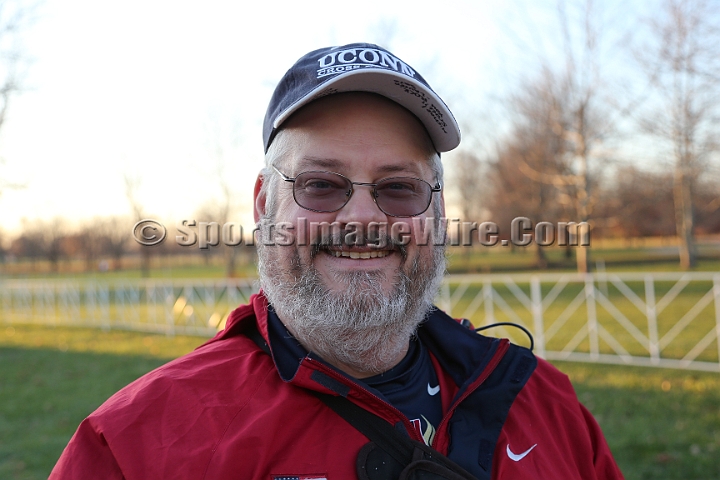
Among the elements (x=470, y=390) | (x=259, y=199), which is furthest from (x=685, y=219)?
(x=259, y=199)

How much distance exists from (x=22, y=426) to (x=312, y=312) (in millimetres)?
6036

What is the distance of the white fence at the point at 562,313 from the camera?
8.79 meters

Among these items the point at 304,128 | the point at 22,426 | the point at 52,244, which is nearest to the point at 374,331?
the point at 304,128

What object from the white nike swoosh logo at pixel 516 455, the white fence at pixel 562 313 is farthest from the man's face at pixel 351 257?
the white fence at pixel 562 313

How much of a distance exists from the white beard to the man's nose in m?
0.15

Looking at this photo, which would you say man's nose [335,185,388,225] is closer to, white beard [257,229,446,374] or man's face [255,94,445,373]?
man's face [255,94,445,373]

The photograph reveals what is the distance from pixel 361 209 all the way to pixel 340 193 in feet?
0.28

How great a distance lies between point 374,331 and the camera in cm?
155

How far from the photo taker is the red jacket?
1212mm

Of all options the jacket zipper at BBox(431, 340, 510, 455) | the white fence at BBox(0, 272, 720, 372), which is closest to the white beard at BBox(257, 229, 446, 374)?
the jacket zipper at BBox(431, 340, 510, 455)

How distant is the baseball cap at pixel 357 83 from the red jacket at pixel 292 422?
0.67 m

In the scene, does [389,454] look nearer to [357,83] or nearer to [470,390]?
[470,390]

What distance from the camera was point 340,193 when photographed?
155cm

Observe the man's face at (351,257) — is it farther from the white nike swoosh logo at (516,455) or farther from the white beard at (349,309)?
the white nike swoosh logo at (516,455)
